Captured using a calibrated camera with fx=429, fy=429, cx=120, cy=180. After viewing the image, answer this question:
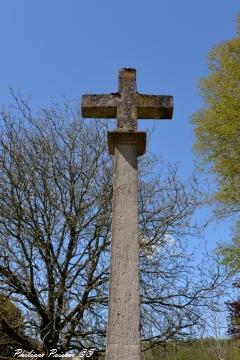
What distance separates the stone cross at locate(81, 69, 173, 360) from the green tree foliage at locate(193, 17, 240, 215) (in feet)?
18.5

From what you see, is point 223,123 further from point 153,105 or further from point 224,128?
point 153,105

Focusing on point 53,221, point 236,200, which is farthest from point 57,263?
point 236,200

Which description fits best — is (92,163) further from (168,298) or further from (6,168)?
(168,298)

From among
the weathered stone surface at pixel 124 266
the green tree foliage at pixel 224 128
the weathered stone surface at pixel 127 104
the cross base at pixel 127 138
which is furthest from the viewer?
the green tree foliage at pixel 224 128

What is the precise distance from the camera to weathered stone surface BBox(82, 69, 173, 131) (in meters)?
3.98

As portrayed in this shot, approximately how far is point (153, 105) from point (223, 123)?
5952 mm

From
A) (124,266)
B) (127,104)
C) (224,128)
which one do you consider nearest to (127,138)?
(127,104)

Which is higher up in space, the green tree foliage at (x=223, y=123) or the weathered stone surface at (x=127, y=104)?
the green tree foliage at (x=223, y=123)

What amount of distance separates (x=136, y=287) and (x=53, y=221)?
5215 millimetres

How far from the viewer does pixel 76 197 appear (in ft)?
28.2

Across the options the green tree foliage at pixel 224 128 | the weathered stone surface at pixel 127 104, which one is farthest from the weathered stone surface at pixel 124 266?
the green tree foliage at pixel 224 128

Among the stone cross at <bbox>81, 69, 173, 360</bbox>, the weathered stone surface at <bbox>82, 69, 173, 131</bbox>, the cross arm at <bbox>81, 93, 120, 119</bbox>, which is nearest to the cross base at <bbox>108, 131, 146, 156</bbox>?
the stone cross at <bbox>81, 69, 173, 360</bbox>

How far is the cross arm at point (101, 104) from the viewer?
159 inches

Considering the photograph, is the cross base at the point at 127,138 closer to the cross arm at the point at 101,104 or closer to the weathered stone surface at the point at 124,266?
the weathered stone surface at the point at 124,266
